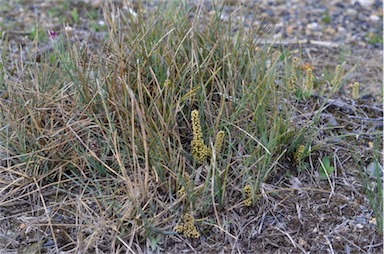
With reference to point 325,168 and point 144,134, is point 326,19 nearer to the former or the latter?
point 325,168

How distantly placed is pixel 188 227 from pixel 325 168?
2.55 feet

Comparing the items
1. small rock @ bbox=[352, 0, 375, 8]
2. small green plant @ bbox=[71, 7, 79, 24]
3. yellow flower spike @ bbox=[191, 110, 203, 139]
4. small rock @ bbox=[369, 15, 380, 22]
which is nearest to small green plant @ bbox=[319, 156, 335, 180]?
yellow flower spike @ bbox=[191, 110, 203, 139]

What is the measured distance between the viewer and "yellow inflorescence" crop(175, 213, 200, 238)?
2256 mm

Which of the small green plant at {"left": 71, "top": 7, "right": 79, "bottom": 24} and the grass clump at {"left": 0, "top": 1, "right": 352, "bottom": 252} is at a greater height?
the grass clump at {"left": 0, "top": 1, "right": 352, "bottom": 252}

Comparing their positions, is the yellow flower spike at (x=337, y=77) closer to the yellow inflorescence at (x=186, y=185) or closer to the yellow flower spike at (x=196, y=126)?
the yellow flower spike at (x=196, y=126)

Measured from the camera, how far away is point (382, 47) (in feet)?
14.0

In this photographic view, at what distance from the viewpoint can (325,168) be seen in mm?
2645

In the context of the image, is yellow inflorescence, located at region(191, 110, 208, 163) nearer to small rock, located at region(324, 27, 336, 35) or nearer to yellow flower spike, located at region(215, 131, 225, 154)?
yellow flower spike, located at region(215, 131, 225, 154)

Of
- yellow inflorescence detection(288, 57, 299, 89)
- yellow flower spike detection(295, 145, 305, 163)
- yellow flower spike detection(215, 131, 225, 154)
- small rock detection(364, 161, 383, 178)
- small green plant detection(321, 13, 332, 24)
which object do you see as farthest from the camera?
small green plant detection(321, 13, 332, 24)

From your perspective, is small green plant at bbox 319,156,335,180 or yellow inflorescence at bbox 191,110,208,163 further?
small green plant at bbox 319,156,335,180

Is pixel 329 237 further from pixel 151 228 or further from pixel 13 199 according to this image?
pixel 13 199

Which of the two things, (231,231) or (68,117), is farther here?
(68,117)

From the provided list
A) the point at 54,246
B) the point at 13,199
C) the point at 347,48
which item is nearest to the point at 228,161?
the point at 54,246

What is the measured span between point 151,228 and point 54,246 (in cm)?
41
